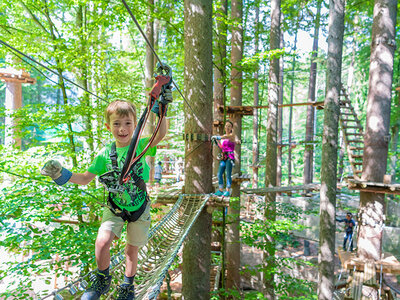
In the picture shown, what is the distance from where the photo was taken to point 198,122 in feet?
11.6

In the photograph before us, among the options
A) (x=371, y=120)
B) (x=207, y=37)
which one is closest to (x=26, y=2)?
(x=207, y=37)

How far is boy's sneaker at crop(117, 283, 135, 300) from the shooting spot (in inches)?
66.0

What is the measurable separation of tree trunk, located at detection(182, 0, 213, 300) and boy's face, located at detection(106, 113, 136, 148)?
176 cm

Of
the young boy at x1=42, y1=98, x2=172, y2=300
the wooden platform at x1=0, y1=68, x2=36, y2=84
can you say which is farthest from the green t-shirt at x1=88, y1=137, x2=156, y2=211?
the wooden platform at x1=0, y1=68, x2=36, y2=84

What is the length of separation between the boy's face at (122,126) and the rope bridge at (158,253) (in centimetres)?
83

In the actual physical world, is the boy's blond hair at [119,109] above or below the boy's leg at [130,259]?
above

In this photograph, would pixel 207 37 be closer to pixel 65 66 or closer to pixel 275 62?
pixel 65 66

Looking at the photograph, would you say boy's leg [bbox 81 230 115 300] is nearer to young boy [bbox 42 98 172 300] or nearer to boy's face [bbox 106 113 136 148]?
young boy [bbox 42 98 172 300]

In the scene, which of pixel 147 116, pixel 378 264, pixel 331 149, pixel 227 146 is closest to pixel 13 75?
pixel 227 146

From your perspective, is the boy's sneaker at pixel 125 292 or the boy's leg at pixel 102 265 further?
the boy's sneaker at pixel 125 292

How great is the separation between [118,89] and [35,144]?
205cm

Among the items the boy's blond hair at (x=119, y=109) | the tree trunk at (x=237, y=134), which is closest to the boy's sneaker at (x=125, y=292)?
the boy's blond hair at (x=119, y=109)

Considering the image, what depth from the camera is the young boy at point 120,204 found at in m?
1.57

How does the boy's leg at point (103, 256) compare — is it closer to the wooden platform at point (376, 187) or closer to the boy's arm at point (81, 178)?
the boy's arm at point (81, 178)
